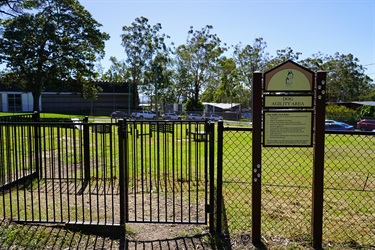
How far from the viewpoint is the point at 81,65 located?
111 feet

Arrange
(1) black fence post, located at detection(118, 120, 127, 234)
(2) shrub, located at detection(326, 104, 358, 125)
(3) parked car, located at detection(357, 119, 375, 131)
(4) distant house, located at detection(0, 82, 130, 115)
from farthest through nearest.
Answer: (4) distant house, located at detection(0, 82, 130, 115)
(2) shrub, located at detection(326, 104, 358, 125)
(3) parked car, located at detection(357, 119, 375, 131)
(1) black fence post, located at detection(118, 120, 127, 234)

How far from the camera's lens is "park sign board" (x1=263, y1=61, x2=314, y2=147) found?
3.61 meters

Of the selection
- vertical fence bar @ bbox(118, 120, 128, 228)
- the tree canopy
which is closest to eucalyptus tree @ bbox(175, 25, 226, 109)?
the tree canopy

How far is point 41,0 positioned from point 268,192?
32626 millimetres

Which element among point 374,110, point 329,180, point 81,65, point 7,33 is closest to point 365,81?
point 374,110

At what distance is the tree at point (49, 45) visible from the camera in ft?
101

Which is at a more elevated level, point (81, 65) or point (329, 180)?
point (81, 65)

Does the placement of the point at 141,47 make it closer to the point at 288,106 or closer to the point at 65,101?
the point at 65,101

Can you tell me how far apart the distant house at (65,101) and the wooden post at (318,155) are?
150 ft

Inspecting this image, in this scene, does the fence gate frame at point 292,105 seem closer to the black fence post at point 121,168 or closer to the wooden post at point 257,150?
the wooden post at point 257,150

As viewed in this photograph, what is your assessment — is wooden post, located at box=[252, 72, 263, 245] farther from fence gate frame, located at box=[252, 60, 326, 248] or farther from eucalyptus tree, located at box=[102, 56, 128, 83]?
eucalyptus tree, located at box=[102, 56, 128, 83]

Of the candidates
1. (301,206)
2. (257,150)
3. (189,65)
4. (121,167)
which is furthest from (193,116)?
(257,150)

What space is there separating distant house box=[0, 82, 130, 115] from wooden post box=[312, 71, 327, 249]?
150 feet

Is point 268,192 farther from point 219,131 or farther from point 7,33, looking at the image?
point 7,33
